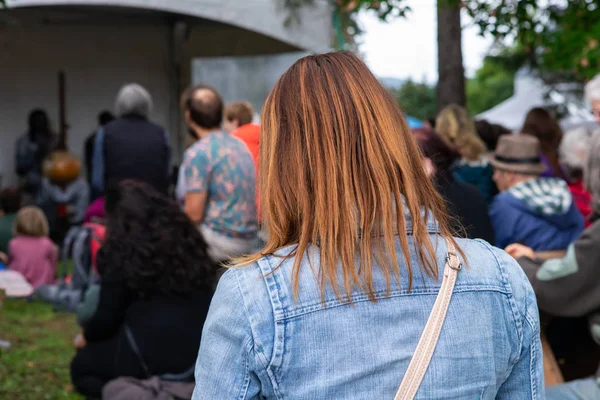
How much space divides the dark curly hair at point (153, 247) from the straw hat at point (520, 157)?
64.6 inches

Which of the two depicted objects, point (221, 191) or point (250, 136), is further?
point (250, 136)

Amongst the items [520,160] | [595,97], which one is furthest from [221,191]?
[595,97]

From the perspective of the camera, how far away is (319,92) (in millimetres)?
1563

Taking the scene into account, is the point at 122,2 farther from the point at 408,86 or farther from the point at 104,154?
the point at 408,86

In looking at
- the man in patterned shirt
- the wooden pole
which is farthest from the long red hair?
the wooden pole

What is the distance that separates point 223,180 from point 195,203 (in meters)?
0.22

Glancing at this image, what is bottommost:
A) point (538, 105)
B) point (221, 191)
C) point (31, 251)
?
point (31, 251)

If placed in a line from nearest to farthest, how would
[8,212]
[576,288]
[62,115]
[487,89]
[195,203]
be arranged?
1. [576,288]
2. [195,203]
3. [8,212]
4. [62,115]
5. [487,89]

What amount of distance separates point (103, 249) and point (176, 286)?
410 millimetres

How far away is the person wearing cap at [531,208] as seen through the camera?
417 cm

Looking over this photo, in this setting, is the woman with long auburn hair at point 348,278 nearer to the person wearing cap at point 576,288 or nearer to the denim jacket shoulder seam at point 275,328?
the denim jacket shoulder seam at point 275,328

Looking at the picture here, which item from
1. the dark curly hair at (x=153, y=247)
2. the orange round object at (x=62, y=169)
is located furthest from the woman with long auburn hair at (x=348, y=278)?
the orange round object at (x=62, y=169)

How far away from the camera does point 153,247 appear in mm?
3934

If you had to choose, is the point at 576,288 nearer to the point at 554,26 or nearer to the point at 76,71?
the point at 554,26
